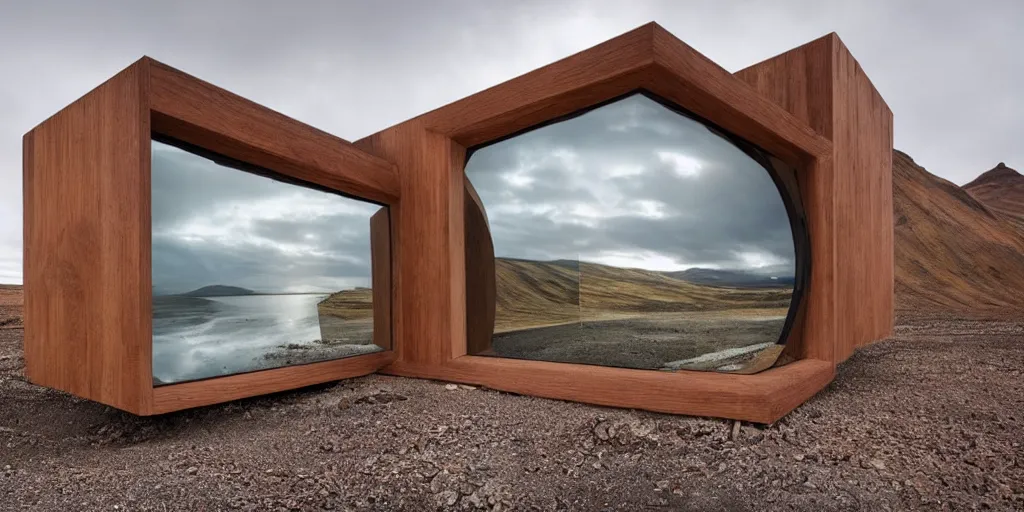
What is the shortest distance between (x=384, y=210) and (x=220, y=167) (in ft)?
4.35

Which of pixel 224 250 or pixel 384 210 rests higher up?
pixel 384 210

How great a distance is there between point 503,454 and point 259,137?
8.24 feet

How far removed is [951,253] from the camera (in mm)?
16438

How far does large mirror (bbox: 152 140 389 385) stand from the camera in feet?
10.1

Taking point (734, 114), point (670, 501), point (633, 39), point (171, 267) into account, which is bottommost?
point (670, 501)

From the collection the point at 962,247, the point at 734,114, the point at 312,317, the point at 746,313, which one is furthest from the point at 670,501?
the point at 962,247

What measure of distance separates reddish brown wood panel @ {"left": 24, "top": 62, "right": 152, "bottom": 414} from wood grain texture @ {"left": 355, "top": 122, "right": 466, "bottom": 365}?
6.07 feet

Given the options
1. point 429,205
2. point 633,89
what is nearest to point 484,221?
point 429,205

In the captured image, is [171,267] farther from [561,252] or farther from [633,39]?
[633,39]

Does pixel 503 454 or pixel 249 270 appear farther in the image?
pixel 249 270

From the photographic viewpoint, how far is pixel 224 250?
11.2ft

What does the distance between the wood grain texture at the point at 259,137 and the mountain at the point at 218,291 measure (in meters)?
0.85

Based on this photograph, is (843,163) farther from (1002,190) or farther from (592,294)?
(1002,190)

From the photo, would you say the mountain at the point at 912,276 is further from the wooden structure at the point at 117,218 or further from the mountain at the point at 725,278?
the wooden structure at the point at 117,218
